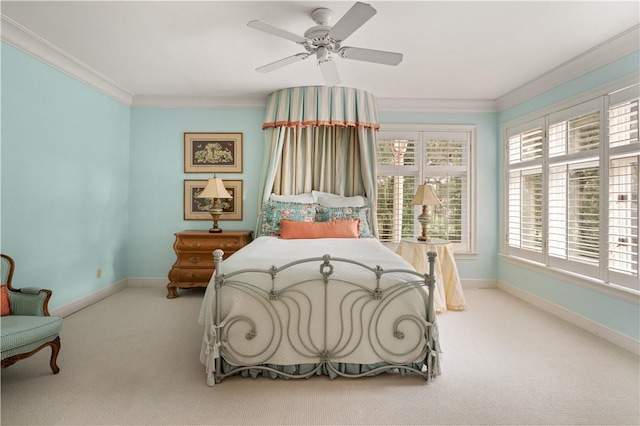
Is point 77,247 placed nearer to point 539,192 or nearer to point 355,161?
point 355,161

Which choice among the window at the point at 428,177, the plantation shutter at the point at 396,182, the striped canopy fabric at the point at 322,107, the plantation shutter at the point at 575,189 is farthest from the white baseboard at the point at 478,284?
the striped canopy fabric at the point at 322,107

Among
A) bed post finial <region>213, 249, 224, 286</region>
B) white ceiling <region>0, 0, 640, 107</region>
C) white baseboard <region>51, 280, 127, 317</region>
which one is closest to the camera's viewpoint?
bed post finial <region>213, 249, 224, 286</region>

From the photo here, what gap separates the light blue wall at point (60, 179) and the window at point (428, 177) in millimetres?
3529

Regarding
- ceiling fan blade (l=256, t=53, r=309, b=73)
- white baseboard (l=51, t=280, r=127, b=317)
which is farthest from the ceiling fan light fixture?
white baseboard (l=51, t=280, r=127, b=317)

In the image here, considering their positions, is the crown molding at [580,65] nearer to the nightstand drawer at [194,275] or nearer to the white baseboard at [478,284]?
the white baseboard at [478,284]

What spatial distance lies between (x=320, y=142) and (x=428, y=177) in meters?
1.60

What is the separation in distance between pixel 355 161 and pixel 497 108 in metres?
2.15

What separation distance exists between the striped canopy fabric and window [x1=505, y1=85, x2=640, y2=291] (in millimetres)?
2025

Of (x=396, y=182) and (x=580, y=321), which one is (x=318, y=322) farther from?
(x=396, y=182)

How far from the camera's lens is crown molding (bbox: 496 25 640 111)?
9.67 feet

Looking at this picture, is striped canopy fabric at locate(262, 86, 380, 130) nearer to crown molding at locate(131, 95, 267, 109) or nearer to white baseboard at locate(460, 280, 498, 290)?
crown molding at locate(131, 95, 267, 109)

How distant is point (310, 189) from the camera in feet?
15.4

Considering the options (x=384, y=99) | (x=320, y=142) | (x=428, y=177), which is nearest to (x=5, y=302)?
(x=320, y=142)

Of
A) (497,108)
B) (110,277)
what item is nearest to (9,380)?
(110,277)
